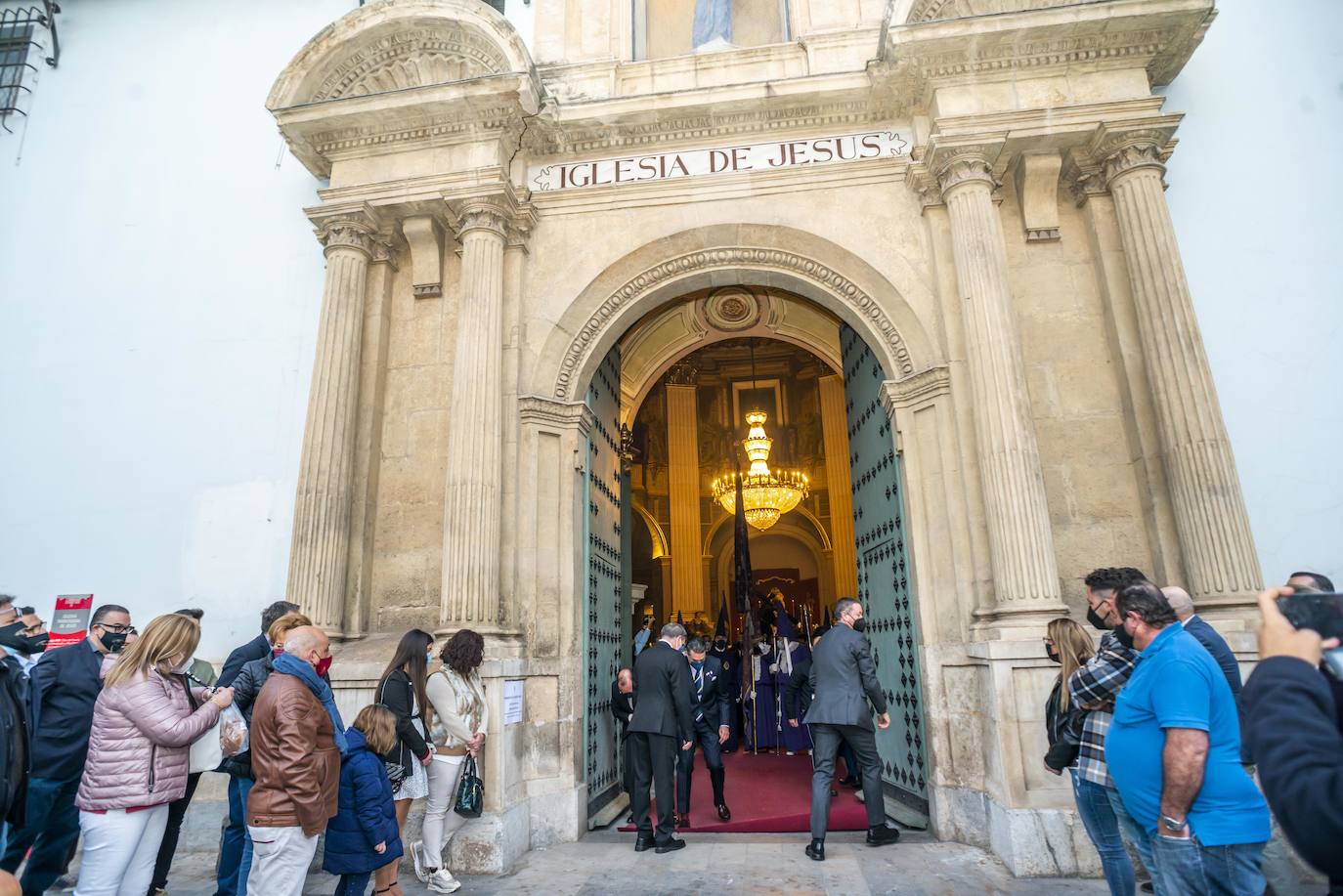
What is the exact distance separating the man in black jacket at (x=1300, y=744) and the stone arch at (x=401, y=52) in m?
6.64

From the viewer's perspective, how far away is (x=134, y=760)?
130 inches

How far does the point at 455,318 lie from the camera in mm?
7027

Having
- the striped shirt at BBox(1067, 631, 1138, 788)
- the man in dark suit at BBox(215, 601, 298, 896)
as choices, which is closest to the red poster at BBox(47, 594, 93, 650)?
the man in dark suit at BBox(215, 601, 298, 896)

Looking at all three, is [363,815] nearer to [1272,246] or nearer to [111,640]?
[111,640]

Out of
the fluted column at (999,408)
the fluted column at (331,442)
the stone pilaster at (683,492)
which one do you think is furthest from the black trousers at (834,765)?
the stone pilaster at (683,492)

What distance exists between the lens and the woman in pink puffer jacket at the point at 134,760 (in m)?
3.27

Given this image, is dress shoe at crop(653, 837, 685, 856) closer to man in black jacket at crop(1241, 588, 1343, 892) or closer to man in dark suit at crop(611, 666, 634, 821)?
man in dark suit at crop(611, 666, 634, 821)

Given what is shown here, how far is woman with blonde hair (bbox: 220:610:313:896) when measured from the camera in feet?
12.4

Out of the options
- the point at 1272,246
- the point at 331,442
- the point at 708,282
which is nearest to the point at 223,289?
the point at 331,442

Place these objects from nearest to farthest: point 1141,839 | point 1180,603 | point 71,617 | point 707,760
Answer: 1. point 1141,839
2. point 1180,603
3. point 707,760
4. point 71,617

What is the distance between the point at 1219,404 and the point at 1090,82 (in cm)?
A: 282

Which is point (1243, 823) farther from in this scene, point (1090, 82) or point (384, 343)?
point (384, 343)

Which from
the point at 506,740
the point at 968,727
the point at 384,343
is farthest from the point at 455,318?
the point at 968,727

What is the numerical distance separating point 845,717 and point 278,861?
3.40 metres
